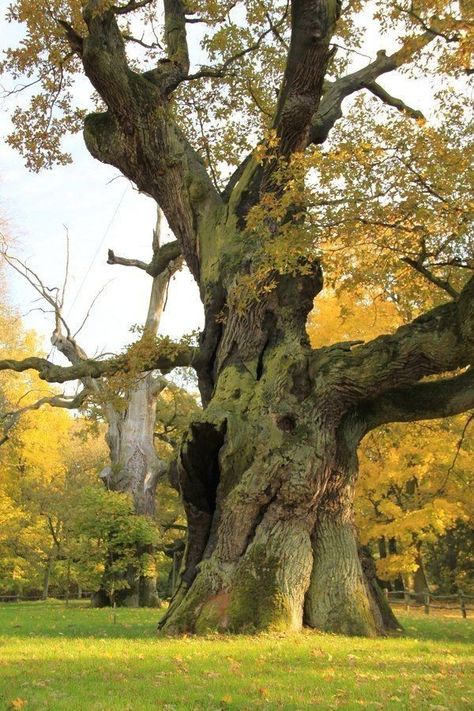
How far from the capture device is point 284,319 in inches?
425

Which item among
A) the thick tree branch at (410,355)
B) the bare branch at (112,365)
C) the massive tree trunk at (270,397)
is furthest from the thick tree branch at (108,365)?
the thick tree branch at (410,355)

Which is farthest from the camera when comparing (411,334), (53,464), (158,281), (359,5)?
(53,464)

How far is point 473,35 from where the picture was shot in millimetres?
7113

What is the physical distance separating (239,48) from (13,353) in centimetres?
2311

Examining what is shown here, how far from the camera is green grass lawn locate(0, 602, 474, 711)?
4.52 meters

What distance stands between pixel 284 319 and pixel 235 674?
6301 millimetres

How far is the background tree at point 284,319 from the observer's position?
28.5ft

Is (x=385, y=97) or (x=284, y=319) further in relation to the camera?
(x=385, y=97)

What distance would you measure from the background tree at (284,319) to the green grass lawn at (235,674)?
1008 mm

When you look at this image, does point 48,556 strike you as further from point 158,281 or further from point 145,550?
point 158,281

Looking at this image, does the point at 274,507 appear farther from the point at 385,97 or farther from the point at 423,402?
the point at 385,97

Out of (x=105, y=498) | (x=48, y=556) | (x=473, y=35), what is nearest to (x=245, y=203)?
(x=473, y=35)

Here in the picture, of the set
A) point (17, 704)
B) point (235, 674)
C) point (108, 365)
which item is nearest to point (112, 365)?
point (108, 365)

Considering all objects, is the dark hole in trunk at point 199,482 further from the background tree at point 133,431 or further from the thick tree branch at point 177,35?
the background tree at point 133,431
